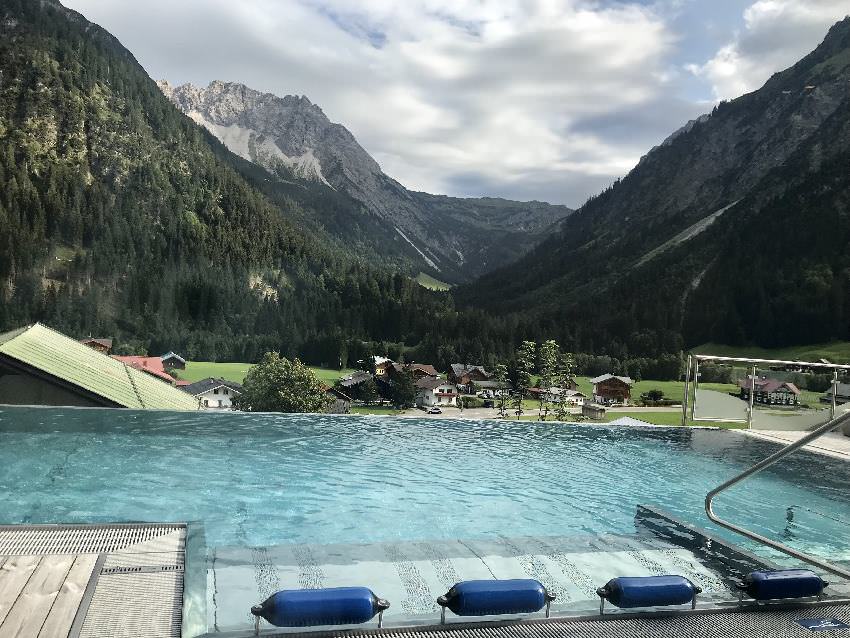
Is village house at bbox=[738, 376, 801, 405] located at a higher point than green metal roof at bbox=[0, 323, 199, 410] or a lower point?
higher

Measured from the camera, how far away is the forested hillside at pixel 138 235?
86562 mm

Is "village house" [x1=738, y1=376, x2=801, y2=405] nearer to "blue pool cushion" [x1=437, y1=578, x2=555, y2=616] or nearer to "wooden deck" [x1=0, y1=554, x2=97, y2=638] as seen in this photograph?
"blue pool cushion" [x1=437, y1=578, x2=555, y2=616]

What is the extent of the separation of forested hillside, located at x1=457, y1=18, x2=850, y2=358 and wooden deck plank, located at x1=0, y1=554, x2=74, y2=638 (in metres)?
97.7

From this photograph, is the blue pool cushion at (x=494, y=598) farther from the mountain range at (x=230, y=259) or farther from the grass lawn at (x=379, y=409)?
the mountain range at (x=230, y=259)

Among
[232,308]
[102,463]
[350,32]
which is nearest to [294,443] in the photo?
[102,463]

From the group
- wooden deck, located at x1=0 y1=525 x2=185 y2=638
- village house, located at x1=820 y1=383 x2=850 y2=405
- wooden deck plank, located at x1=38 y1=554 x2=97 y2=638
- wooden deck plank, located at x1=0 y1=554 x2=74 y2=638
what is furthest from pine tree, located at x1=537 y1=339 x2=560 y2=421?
wooden deck plank, located at x1=0 y1=554 x2=74 y2=638

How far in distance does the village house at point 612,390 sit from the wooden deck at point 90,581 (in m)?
75.5

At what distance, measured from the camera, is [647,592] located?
4.17 metres

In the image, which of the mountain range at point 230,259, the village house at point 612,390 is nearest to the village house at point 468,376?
the mountain range at point 230,259

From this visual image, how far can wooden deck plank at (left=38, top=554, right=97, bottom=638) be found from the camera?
342 centimetres

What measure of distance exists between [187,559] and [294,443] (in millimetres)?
6672

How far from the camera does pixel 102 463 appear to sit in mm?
9430

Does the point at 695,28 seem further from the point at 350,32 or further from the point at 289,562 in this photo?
the point at 289,562

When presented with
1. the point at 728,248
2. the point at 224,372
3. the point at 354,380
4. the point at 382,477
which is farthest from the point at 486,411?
the point at 382,477
